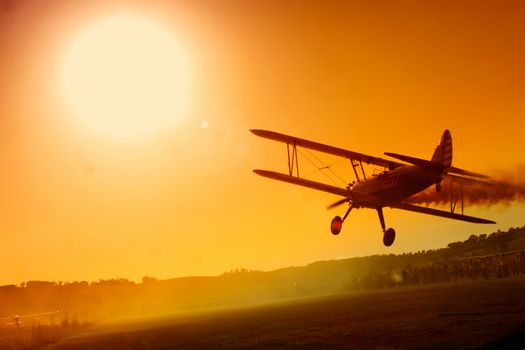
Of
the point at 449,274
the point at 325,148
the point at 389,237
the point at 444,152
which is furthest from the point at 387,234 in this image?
the point at 449,274

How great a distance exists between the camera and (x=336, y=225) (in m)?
38.0

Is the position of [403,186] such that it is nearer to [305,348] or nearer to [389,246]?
[389,246]

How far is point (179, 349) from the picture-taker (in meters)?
30.3

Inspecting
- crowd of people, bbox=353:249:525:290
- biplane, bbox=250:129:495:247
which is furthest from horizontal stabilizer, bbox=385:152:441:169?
crowd of people, bbox=353:249:525:290

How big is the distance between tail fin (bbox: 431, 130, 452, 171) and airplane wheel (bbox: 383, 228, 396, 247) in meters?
5.92

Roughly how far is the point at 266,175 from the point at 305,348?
14225 millimetres

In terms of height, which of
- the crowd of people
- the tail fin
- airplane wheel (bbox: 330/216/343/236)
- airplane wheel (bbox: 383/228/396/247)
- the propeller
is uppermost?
the tail fin

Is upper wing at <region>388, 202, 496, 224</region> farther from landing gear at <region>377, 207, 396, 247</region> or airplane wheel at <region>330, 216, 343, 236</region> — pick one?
airplane wheel at <region>330, 216, 343, 236</region>

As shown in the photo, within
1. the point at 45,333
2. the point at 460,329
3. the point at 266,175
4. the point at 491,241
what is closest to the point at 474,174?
the point at 266,175

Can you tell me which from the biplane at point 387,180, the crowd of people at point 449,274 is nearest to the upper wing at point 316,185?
the biplane at point 387,180

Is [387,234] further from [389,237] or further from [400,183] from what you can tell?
[400,183]

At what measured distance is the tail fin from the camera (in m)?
35.8

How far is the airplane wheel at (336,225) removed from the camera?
3788 centimetres

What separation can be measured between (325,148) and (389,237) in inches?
324
